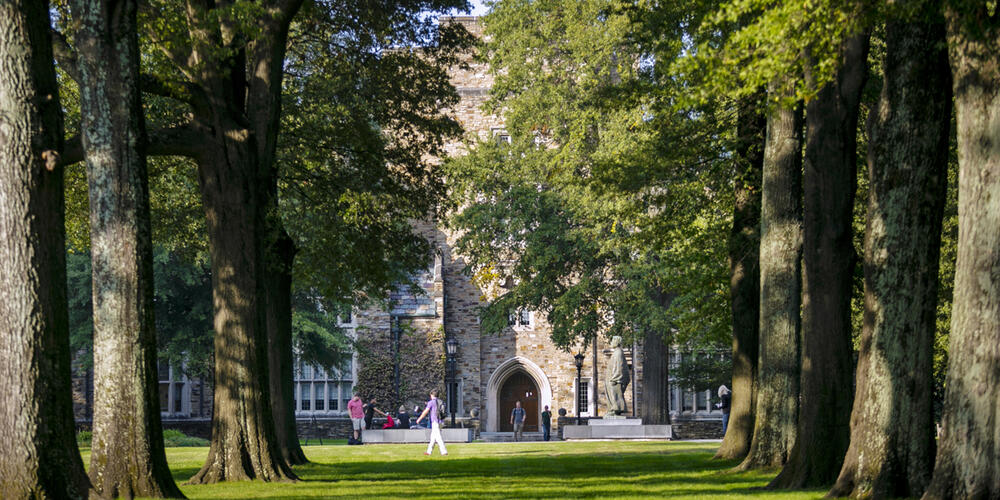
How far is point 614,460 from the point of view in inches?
873

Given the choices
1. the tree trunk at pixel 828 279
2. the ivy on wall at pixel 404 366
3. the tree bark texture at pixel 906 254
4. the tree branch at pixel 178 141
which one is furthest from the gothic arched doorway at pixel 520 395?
the tree bark texture at pixel 906 254

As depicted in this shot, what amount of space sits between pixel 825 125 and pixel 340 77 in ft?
35.1

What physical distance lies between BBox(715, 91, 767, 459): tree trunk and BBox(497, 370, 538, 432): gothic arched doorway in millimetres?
27995

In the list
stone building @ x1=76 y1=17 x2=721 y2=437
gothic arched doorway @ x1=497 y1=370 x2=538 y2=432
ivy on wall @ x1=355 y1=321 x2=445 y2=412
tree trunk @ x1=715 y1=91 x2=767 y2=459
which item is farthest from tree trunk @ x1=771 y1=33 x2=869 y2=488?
gothic arched doorway @ x1=497 y1=370 x2=538 y2=432

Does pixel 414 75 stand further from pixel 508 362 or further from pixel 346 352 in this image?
pixel 508 362

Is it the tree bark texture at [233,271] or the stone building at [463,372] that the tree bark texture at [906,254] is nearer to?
the tree bark texture at [233,271]

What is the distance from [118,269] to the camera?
11516mm

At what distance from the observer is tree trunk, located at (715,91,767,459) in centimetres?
1972

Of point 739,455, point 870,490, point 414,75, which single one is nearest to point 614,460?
point 739,455

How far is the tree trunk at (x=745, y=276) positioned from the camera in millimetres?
19719

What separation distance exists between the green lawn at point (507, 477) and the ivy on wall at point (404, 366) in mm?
18964

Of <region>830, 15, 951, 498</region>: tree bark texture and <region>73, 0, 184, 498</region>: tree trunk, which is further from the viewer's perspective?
<region>73, 0, 184, 498</region>: tree trunk

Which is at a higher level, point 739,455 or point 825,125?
point 825,125

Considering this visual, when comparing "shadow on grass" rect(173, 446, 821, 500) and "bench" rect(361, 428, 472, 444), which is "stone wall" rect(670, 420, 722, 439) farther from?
"shadow on grass" rect(173, 446, 821, 500)
